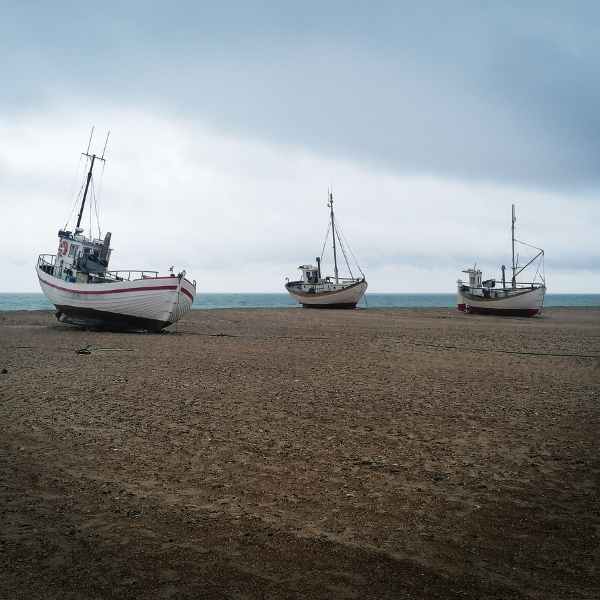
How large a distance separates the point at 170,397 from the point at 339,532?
6.45 meters

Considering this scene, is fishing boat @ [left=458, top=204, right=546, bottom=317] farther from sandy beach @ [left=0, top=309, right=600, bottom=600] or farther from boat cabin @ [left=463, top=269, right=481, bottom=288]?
sandy beach @ [left=0, top=309, right=600, bottom=600]

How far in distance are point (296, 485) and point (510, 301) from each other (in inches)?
1854

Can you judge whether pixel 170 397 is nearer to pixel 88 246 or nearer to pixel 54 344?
pixel 54 344

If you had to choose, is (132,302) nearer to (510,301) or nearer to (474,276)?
(510,301)

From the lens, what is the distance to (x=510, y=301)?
49.1m

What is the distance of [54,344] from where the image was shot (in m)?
20.1

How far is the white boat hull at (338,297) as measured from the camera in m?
59.9

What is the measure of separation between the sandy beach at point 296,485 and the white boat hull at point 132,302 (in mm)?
12309

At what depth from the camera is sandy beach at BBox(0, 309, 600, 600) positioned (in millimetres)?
4477

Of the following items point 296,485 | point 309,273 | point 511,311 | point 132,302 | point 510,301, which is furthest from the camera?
point 309,273

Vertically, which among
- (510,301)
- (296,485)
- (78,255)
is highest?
(78,255)

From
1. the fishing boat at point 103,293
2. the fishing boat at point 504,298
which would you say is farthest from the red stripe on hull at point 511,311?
the fishing boat at point 103,293

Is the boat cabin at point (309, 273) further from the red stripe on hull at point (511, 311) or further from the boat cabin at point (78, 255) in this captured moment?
the boat cabin at point (78, 255)

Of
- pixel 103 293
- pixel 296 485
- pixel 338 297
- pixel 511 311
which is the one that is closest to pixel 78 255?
pixel 103 293
